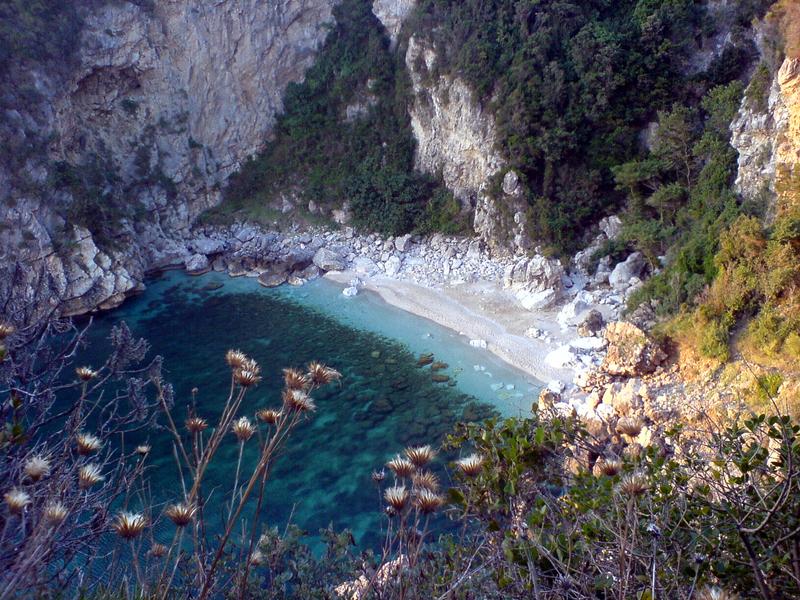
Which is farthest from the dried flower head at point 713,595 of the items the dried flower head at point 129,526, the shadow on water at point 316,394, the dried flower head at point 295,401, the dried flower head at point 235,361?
the shadow on water at point 316,394

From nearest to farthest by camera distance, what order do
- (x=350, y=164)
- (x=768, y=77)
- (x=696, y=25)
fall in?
(x=768, y=77) → (x=696, y=25) → (x=350, y=164)

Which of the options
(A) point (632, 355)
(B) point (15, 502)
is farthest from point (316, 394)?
(B) point (15, 502)

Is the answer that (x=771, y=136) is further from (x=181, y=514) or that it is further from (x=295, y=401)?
(x=181, y=514)

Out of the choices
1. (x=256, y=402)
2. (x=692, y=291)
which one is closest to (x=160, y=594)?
(x=256, y=402)

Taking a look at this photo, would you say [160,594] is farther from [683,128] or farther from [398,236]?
[398,236]

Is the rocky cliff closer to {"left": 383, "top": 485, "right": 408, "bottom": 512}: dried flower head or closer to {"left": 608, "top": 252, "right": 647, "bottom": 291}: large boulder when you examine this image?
{"left": 608, "top": 252, "right": 647, "bottom": 291}: large boulder

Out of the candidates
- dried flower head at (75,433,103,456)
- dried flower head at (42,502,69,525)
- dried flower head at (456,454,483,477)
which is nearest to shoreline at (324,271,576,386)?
dried flower head at (456,454,483,477)
